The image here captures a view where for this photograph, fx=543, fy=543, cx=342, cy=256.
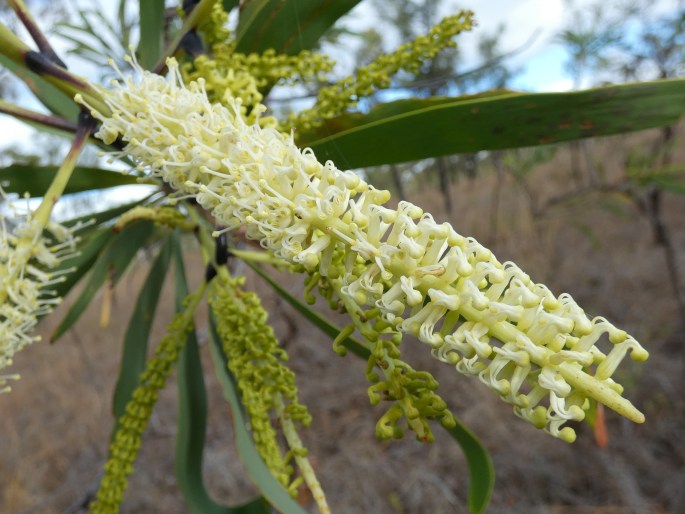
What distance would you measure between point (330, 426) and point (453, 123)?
317cm

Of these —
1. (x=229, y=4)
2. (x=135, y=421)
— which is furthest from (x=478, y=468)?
(x=229, y=4)

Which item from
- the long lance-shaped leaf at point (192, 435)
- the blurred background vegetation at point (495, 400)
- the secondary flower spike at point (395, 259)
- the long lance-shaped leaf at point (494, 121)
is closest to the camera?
the secondary flower spike at point (395, 259)

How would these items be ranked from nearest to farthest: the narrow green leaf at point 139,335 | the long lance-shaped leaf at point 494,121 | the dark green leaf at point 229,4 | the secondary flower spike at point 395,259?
the secondary flower spike at point 395,259 < the long lance-shaped leaf at point 494,121 < the dark green leaf at point 229,4 < the narrow green leaf at point 139,335

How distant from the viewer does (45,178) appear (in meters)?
1.00

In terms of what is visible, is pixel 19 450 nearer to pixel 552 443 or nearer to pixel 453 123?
pixel 552 443

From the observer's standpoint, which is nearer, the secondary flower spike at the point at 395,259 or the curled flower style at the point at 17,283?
the secondary flower spike at the point at 395,259

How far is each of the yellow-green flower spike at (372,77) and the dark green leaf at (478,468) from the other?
0.49 meters

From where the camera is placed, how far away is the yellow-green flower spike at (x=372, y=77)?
2.66ft

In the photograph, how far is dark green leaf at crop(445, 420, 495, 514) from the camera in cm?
74

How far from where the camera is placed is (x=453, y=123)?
0.71 m

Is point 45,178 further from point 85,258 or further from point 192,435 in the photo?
point 192,435

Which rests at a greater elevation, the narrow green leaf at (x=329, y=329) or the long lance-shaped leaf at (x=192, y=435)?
the narrow green leaf at (x=329, y=329)

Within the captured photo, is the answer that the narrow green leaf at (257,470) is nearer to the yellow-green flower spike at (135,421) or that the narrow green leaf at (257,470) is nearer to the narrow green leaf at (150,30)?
the yellow-green flower spike at (135,421)

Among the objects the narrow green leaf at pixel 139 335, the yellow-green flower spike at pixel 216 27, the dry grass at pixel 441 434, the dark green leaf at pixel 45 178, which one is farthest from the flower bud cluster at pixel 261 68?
the dry grass at pixel 441 434
